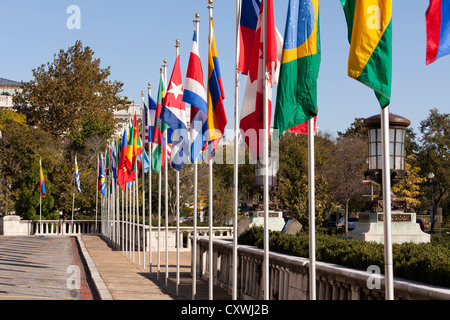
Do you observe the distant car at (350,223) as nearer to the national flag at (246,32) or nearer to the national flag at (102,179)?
the national flag at (102,179)

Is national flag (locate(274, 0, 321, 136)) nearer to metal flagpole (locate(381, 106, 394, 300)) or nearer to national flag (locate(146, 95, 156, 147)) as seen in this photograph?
metal flagpole (locate(381, 106, 394, 300))

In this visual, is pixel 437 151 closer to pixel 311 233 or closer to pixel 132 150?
pixel 132 150

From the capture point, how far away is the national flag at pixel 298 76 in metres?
9.07

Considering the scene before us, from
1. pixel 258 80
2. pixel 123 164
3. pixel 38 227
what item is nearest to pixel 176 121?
pixel 258 80

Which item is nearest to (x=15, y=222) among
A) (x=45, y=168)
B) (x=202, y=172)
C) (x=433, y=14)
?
(x=45, y=168)

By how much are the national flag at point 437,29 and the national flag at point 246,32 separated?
4957mm

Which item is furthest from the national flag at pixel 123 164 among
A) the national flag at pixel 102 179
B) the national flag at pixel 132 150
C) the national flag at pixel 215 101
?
the national flag at pixel 215 101

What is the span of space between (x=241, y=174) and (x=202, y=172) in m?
11.0

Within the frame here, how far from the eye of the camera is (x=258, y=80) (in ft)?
35.2

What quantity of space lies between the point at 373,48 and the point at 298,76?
5.43 ft

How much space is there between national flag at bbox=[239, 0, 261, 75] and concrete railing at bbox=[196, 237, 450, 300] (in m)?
3.57

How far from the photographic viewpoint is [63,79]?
2478 inches

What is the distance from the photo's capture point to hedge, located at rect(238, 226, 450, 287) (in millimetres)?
7270

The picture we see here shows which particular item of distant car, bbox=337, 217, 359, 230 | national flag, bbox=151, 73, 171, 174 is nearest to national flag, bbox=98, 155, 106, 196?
national flag, bbox=151, 73, 171, 174
